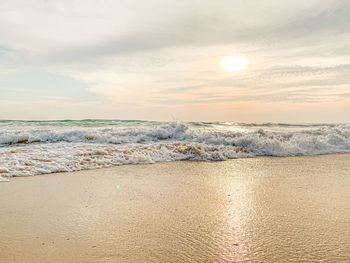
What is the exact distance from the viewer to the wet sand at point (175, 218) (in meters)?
2.20

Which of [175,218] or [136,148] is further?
[136,148]

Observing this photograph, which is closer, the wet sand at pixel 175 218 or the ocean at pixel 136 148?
the wet sand at pixel 175 218

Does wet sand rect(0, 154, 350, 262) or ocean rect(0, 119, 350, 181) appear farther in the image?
ocean rect(0, 119, 350, 181)

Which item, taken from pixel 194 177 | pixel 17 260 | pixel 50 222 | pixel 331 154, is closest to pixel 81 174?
pixel 194 177

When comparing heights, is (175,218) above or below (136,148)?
below

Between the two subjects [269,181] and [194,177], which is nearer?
[269,181]

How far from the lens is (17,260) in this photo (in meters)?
2.14

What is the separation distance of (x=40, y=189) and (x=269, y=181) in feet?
12.6

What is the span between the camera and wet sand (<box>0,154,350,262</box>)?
220cm

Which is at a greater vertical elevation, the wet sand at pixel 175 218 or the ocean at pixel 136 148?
the ocean at pixel 136 148

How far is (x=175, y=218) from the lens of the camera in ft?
9.78

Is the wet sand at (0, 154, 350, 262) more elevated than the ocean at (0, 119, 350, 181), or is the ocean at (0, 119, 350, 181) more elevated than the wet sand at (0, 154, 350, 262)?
the ocean at (0, 119, 350, 181)

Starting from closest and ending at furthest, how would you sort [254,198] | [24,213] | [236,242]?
1. [236,242]
2. [24,213]
3. [254,198]

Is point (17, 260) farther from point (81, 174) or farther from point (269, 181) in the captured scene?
point (269, 181)
